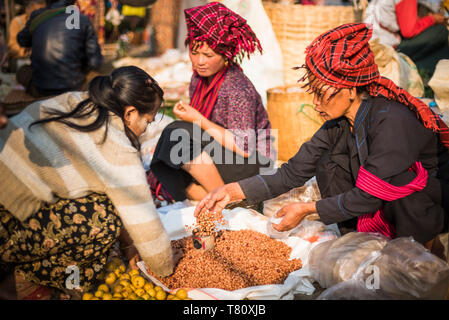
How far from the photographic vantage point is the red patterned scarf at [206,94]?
10.1 ft

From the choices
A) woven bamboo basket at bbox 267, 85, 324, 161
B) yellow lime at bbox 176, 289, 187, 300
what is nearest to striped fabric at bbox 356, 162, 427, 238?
yellow lime at bbox 176, 289, 187, 300

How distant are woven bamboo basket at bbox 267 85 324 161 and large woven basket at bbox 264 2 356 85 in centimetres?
92

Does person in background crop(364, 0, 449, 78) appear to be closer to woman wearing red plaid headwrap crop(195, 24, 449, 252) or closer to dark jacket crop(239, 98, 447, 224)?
dark jacket crop(239, 98, 447, 224)

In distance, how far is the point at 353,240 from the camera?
7.36ft

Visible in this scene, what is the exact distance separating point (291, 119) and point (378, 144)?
5.89 ft

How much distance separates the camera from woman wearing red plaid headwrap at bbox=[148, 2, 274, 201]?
116 inches

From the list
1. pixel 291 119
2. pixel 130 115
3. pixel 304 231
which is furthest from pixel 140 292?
pixel 291 119

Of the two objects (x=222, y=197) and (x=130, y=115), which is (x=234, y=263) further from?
(x=130, y=115)

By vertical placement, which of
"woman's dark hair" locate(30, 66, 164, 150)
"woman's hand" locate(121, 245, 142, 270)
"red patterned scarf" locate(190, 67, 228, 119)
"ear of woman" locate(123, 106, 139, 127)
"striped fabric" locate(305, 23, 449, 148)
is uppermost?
"striped fabric" locate(305, 23, 449, 148)

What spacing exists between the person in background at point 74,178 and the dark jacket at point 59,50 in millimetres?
2876

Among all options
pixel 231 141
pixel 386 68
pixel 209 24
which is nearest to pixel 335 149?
pixel 231 141

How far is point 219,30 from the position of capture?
2.89 metres

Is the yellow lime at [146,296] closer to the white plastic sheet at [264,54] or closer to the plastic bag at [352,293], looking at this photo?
the plastic bag at [352,293]
